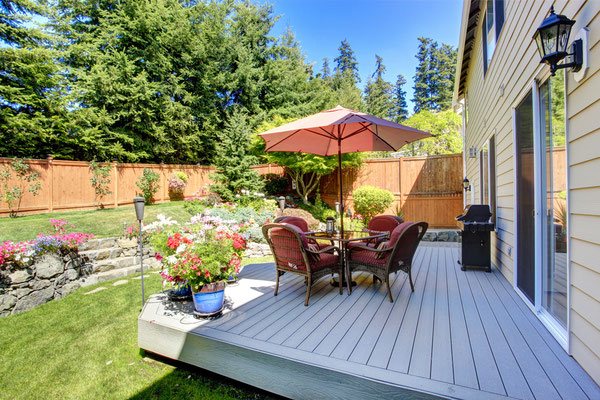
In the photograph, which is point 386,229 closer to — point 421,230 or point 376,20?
point 421,230

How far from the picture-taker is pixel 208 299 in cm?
285

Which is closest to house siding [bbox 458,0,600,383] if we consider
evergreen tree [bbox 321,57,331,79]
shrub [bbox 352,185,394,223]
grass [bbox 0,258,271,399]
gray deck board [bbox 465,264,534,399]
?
gray deck board [bbox 465,264,534,399]

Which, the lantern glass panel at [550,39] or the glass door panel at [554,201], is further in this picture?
the glass door panel at [554,201]

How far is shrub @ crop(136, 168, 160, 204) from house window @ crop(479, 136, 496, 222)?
10.9 metres

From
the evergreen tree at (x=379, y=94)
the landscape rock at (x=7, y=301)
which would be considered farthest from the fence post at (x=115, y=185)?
the evergreen tree at (x=379, y=94)

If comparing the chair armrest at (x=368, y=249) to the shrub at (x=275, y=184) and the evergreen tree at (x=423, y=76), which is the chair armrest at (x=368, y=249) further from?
the evergreen tree at (x=423, y=76)

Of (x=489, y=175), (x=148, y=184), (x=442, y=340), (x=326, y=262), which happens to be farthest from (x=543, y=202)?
(x=148, y=184)

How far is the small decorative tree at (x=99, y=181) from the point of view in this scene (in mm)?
10062

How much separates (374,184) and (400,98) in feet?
76.7

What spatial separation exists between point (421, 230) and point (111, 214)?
8.15 meters

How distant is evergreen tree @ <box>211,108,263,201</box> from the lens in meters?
11.3

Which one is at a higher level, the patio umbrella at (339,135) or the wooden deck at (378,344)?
the patio umbrella at (339,135)

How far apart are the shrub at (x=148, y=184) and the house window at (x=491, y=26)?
11079mm

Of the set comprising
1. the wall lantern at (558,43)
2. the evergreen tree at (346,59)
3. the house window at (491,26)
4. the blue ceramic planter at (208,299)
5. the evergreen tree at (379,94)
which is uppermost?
the evergreen tree at (346,59)
